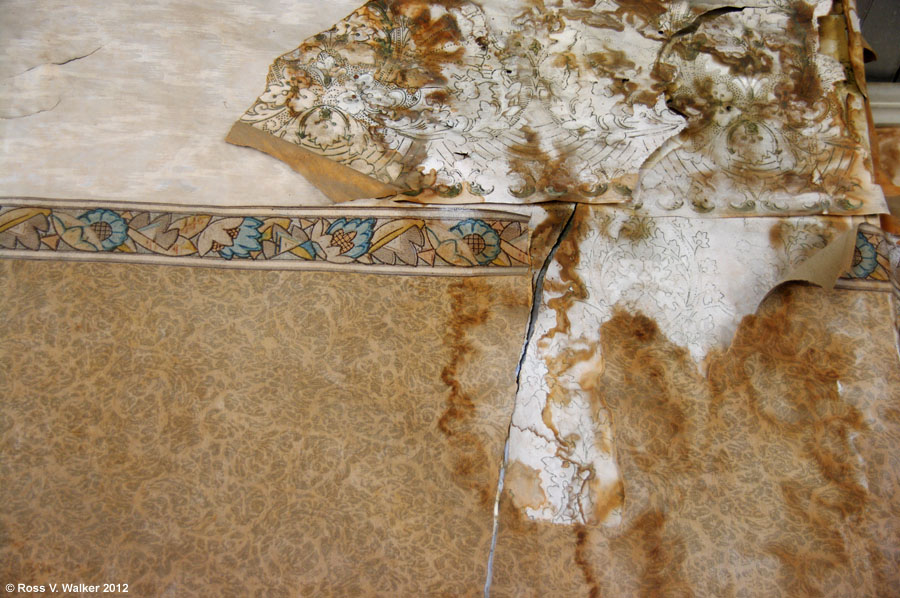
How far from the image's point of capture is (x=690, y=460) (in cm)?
176

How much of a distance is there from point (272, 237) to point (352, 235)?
0.21m

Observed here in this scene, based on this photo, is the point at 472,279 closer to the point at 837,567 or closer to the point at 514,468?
the point at 514,468

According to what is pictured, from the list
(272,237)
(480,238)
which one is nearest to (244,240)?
(272,237)

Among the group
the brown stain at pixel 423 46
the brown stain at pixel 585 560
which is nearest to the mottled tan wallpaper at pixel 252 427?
the brown stain at pixel 585 560

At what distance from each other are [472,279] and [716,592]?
3.14ft

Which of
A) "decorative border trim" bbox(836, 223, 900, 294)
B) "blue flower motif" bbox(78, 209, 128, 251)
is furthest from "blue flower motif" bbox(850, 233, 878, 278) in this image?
"blue flower motif" bbox(78, 209, 128, 251)

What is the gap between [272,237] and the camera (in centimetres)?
192

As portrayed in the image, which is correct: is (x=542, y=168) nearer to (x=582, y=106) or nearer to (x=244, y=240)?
(x=582, y=106)

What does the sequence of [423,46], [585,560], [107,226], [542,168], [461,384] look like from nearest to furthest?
[585,560] < [461,384] < [107,226] < [542,168] < [423,46]

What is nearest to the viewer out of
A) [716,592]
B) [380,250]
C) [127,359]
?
[716,592]

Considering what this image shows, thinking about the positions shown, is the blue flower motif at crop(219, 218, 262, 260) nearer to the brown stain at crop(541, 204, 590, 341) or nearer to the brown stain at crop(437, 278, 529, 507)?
the brown stain at crop(437, 278, 529, 507)

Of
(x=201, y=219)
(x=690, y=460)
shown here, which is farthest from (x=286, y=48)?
(x=690, y=460)

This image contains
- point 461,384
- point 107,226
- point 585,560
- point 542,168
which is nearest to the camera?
point 585,560

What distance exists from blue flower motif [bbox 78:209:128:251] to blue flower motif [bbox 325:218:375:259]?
55 centimetres
